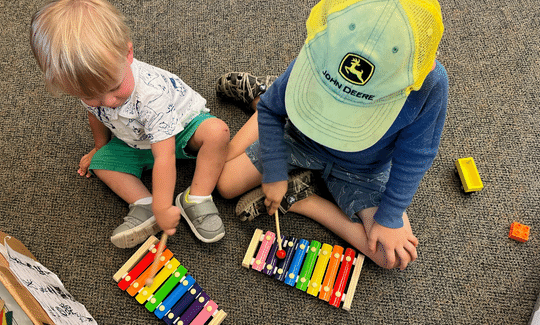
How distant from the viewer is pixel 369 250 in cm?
100

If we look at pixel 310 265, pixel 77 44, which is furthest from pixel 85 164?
pixel 310 265

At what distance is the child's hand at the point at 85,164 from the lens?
111cm

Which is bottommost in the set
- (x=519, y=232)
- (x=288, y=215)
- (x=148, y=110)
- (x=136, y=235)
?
(x=519, y=232)

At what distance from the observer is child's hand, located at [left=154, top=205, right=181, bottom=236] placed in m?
0.95

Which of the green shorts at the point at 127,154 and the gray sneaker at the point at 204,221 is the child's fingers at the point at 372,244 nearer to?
the gray sneaker at the point at 204,221

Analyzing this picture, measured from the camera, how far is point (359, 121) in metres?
0.63

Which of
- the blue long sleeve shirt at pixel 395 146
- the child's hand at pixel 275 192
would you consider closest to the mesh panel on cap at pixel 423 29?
the blue long sleeve shirt at pixel 395 146

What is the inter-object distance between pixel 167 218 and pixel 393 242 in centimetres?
55

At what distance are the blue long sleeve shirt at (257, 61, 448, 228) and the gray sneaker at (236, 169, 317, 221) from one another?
80 mm

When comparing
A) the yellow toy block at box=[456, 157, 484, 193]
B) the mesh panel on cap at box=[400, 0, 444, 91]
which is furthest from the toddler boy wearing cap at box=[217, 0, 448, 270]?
the yellow toy block at box=[456, 157, 484, 193]

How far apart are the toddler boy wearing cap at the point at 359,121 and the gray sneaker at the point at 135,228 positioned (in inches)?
7.9

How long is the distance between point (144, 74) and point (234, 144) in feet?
1.07

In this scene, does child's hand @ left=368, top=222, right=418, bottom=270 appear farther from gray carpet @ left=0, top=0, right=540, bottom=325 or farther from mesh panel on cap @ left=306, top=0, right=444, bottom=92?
mesh panel on cap @ left=306, top=0, right=444, bottom=92

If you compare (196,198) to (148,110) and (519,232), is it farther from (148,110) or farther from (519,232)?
(519,232)
